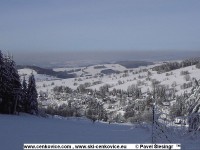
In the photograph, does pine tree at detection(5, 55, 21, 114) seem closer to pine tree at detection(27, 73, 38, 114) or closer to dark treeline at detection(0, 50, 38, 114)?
dark treeline at detection(0, 50, 38, 114)

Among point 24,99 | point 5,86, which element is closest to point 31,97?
point 24,99

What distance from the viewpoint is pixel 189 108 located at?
50.6 ft

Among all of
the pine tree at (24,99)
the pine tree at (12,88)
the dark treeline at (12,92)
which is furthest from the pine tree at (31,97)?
the pine tree at (12,88)

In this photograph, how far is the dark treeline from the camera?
2381 inches

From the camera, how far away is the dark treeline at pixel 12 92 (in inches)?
2381

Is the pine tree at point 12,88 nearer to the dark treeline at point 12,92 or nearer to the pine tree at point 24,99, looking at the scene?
the dark treeline at point 12,92

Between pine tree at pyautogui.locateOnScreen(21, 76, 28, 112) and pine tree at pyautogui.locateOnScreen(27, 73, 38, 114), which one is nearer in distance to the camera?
pine tree at pyautogui.locateOnScreen(21, 76, 28, 112)

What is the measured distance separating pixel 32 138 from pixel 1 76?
1325 inches

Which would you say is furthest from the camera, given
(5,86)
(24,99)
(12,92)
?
(24,99)

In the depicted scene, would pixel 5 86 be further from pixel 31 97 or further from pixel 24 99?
pixel 31 97

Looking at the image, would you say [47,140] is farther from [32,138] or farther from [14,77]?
[14,77]

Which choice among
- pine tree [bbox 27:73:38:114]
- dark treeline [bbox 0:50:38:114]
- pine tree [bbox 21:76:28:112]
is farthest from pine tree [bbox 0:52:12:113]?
pine tree [bbox 27:73:38:114]

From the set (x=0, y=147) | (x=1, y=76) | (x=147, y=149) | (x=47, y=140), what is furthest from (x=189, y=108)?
(x=1, y=76)

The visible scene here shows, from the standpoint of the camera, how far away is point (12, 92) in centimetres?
6206
